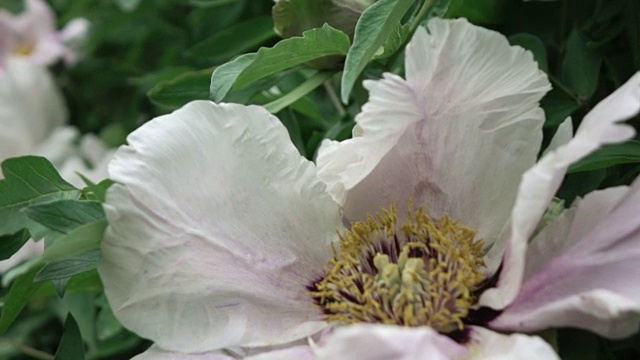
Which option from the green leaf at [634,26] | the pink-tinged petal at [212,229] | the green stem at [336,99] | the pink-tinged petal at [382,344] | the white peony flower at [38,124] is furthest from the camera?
the white peony flower at [38,124]

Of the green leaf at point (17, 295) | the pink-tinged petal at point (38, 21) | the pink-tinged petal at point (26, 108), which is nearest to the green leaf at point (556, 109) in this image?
the green leaf at point (17, 295)

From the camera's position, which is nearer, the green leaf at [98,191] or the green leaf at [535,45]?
the green leaf at [98,191]

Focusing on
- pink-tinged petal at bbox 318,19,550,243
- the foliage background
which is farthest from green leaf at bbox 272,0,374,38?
pink-tinged petal at bbox 318,19,550,243

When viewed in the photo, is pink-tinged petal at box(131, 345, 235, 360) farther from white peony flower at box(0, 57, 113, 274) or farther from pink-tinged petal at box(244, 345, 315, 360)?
white peony flower at box(0, 57, 113, 274)

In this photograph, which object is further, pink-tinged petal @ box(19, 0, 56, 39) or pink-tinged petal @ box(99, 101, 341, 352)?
pink-tinged petal @ box(19, 0, 56, 39)

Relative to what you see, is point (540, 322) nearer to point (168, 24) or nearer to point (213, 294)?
point (213, 294)

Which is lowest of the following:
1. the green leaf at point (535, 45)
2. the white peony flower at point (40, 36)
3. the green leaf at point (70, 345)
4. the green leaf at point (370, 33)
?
the white peony flower at point (40, 36)

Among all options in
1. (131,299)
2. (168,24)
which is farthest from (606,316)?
(168,24)

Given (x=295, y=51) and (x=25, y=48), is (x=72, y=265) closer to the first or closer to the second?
(x=295, y=51)

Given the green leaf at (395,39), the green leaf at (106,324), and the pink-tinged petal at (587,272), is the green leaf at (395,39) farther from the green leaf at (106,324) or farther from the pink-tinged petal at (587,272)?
the green leaf at (106,324)
